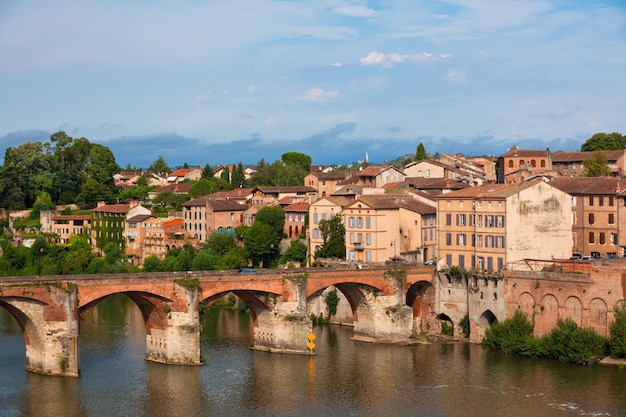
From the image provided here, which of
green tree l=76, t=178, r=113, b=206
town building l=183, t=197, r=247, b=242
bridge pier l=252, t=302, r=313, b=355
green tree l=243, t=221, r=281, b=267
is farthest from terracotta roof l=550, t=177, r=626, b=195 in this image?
green tree l=76, t=178, r=113, b=206

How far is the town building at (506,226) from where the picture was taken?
74312mm

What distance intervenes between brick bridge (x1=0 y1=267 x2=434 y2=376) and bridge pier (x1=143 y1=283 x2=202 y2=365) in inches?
2.6

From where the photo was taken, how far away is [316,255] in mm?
89812

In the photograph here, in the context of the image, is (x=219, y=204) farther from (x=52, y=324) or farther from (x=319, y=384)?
(x=319, y=384)

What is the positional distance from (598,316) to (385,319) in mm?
A: 16376

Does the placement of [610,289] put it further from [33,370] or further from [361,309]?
[33,370]

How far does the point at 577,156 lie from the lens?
109188mm

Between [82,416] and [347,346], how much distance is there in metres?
24.9

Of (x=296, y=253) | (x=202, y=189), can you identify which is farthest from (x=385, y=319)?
(x=202, y=189)

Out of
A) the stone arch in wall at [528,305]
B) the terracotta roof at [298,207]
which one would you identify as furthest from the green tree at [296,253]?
the stone arch in wall at [528,305]

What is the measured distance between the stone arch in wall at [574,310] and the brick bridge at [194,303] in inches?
497

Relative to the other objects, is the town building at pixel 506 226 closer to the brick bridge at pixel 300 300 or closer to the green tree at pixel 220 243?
the brick bridge at pixel 300 300

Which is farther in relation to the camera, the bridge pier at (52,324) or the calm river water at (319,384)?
the bridge pier at (52,324)

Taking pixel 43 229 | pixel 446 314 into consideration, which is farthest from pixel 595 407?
pixel 43 229
